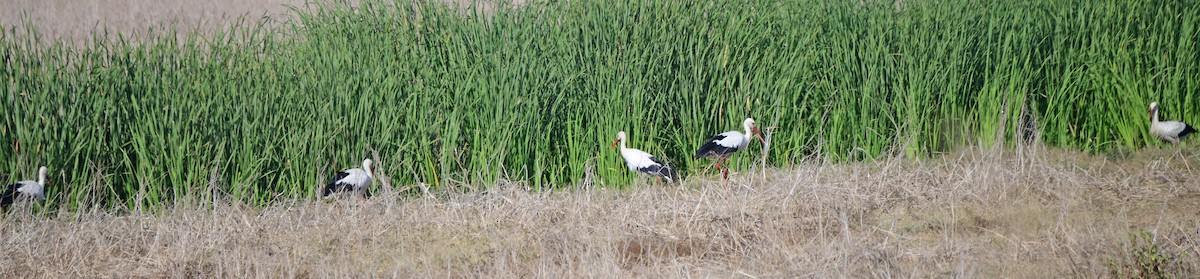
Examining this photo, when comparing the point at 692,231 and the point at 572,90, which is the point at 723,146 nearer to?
the point at 572,90

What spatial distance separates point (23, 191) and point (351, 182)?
1561 mm

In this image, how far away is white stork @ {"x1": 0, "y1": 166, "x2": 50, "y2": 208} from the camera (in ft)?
18.3

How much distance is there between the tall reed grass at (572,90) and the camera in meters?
6.21

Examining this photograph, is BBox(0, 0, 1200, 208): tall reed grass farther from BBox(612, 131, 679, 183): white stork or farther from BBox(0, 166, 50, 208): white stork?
BBox(612, 131, 679, 183): white stork

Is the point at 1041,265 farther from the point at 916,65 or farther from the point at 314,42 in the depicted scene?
the point at 314,42

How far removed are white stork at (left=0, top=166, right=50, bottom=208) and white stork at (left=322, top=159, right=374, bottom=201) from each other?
1.38 metres

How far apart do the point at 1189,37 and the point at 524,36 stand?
4746 mm

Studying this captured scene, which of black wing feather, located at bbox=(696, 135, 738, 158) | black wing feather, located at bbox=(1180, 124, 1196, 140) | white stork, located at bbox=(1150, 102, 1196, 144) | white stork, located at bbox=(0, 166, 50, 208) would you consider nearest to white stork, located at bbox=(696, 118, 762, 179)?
black wing feather, located at bbox=(696, 135, 738, 158)

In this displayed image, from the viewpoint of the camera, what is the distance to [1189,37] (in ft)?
26.6

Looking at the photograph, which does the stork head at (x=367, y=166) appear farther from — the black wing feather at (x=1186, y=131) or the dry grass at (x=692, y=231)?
the black wing feather at (x=1186, y=131)

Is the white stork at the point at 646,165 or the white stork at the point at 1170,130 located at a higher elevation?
the white stork at the point at 646,165

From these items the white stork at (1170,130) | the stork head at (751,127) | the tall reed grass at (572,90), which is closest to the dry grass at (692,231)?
the tall reed grass at (572,90)

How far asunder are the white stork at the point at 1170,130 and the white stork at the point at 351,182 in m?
5.08

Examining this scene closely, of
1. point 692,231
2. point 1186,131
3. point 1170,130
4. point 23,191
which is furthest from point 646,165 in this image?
point 1186,131
